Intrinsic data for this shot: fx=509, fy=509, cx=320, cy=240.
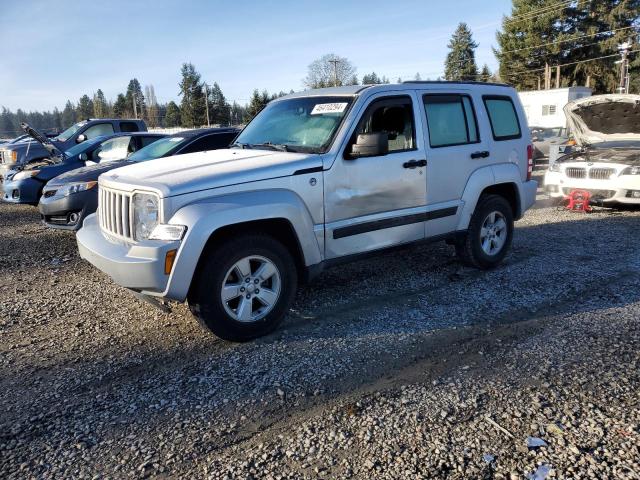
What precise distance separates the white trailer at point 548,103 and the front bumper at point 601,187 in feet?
81.1

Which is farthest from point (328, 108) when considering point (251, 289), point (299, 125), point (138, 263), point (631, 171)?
point (631, 171)

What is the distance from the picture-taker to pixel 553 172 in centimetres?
978

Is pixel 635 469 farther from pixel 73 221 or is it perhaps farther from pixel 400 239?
pixel 73 221

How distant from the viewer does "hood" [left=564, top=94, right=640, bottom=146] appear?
927 cm

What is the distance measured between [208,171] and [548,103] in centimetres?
3388

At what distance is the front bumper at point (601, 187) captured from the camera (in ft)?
28.0

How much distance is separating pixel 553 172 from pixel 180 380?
340 inches

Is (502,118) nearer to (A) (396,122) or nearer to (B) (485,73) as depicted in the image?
(A) (396,122)

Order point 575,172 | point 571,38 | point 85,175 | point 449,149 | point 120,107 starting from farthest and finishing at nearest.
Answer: point 120,107 → point 571,38 → point 575,172 → point 85,175 → point 449,149

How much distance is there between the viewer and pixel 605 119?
987cm

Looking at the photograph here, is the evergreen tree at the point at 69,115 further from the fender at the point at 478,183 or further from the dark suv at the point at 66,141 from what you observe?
the fender at the point at 478,183

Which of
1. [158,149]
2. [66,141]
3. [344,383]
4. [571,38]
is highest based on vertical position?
[571,38]

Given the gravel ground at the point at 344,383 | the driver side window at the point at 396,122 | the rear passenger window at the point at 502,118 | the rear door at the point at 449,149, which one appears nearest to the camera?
the gravel ground at the point at 344,383

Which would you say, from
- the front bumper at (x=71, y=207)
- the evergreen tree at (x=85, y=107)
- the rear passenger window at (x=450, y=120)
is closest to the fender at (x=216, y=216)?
the rear passenger window at (x=450, y=120)
